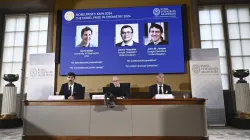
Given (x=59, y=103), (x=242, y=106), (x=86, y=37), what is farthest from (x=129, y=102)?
(x=242, y=106)

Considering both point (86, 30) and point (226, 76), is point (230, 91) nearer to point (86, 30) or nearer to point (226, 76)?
point (226, 76)

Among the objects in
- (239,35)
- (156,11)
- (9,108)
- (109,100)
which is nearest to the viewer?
(109,100)

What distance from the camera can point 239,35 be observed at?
581cm

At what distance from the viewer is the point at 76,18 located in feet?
18.3

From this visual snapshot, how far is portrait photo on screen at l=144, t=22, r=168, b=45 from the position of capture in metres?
5.32

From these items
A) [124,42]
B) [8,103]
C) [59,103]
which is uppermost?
[124,42]

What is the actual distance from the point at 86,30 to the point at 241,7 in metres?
4.31

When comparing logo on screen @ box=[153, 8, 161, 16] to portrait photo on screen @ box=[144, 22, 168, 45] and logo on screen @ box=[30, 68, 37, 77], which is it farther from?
logo on screen @ box=[30, 68, 37, 77]

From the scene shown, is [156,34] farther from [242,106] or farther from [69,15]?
[242,106]

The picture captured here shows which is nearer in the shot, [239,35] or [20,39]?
[239,35]

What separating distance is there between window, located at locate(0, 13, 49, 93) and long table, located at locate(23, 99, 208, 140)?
358 centimetres

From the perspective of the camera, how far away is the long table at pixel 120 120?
2.92 metres

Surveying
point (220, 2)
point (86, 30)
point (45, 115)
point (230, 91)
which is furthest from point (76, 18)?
point (230, 91)

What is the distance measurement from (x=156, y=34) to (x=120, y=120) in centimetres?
298
